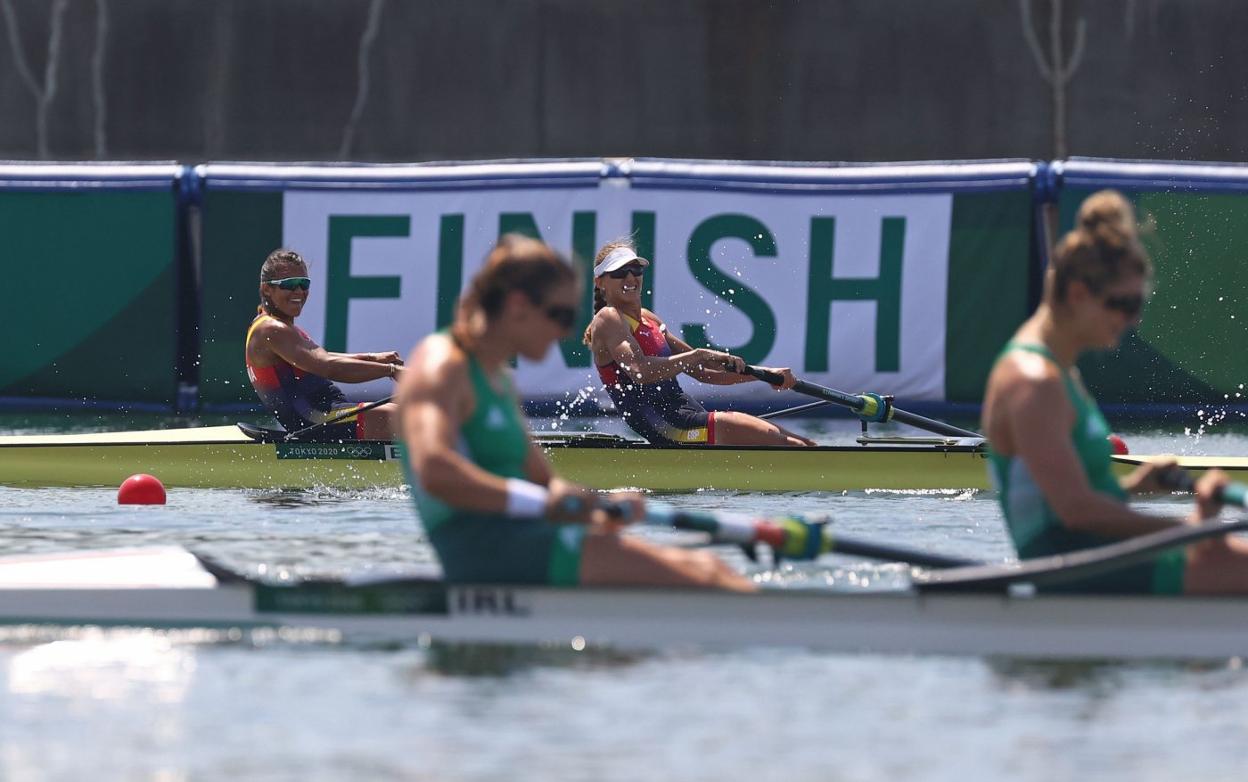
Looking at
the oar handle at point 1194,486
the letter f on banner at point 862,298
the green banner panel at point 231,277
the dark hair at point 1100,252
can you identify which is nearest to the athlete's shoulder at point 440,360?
the dark hair at point 1100,252

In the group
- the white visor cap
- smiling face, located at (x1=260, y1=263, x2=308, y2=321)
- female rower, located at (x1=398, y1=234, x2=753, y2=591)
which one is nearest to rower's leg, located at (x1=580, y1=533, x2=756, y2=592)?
female rower, located at (x1=398, y1=234, x2=753, y2=591)

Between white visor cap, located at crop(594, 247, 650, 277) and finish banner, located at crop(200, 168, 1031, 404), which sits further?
finish banner, located at crop(200, 168, 1031, 404)

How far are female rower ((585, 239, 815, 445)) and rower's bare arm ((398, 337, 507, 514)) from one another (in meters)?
5.83

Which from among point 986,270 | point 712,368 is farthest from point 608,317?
point 986,270

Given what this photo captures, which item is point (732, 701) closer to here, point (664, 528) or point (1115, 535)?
point (1115, 535)

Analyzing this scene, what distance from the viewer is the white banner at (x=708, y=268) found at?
17609mm

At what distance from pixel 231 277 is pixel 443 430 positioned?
39.1ft

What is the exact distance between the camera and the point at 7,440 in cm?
1396

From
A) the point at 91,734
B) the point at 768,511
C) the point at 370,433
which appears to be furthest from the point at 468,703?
the point at 370,433

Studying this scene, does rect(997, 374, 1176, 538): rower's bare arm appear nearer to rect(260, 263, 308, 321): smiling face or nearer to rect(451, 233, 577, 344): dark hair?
rect(451, 233, 577, 344): dark hair

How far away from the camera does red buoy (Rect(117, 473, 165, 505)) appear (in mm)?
12984

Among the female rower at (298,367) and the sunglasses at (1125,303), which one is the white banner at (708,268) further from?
the sunglasses at (1125,303)

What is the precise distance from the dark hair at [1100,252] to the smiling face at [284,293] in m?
6.97

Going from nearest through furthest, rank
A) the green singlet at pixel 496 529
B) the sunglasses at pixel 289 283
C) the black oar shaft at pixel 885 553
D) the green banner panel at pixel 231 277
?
the green singlet at pixel 496 529 → the black oar shaft at pixel 885 553 → the sunglasses at pixel 289 283 → the green banner panel at pixel 231 277
